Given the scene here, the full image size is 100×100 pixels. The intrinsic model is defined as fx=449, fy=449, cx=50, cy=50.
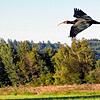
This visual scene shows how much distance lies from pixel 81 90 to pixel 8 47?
197ft

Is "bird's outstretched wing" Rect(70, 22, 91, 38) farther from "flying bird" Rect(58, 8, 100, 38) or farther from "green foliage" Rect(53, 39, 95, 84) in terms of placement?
"green foliage" Rect(53, 39, 95, 84)

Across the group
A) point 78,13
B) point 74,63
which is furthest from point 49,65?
point 78,13

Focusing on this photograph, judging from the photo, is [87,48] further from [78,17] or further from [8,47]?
[78,17]

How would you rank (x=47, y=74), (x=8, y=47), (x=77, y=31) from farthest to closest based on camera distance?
(x=8, y=47) → (x=47, y=74) → (x=77, y=31)

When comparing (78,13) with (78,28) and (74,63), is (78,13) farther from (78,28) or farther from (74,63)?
(74,63)

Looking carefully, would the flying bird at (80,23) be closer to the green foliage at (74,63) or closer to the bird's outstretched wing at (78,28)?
the bird's outstretched wing at (78,28)

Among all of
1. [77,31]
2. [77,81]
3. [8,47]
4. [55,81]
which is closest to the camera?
[77,31]

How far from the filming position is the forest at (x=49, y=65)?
68875 millimetres

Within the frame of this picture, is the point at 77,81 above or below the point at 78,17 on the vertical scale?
below

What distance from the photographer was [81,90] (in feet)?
105

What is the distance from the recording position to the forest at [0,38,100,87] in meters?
68.9

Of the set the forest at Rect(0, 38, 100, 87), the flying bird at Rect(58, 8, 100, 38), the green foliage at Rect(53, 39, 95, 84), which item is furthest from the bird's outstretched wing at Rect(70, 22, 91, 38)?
the green foliage at Rect(53, 39, 95, 84)

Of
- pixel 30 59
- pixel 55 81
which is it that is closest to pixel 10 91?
pixel 55 81

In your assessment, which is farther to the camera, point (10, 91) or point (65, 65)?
point (65, 65)
